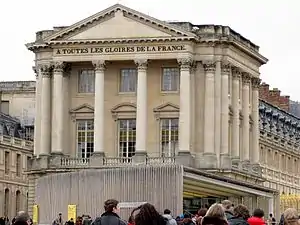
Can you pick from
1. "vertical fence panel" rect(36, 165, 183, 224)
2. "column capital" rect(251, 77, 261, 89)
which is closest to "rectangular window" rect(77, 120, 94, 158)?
"column capital" rect(251, 77, 261, 89)

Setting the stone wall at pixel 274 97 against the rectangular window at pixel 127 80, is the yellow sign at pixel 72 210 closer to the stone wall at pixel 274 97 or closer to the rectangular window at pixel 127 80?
the rectangular window at pixel 127 80

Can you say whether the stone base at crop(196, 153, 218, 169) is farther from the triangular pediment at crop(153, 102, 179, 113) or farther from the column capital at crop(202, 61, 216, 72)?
the column capital at crop(202, 61, 216, 72)

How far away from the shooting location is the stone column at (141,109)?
295ft

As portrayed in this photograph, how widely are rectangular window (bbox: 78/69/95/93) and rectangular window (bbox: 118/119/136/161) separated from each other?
13.6 feet

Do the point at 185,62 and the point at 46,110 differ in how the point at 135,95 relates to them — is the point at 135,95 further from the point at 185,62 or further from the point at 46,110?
the point at 46,110

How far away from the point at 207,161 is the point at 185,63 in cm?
740

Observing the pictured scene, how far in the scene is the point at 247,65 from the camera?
321ft

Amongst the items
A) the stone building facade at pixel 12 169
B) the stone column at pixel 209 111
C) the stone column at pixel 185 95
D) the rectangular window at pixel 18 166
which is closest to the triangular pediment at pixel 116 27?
the stone column at pixel 185 95

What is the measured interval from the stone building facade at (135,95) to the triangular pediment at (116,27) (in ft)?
0.25

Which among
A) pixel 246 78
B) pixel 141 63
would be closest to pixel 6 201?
pixel 141 63

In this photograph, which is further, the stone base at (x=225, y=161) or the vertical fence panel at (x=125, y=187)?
the stone base at (x=225, y=161)

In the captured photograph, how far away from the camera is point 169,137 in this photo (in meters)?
91.3

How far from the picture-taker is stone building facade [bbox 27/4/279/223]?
90125mm

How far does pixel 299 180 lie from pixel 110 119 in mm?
48088
